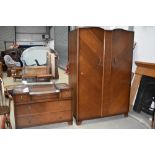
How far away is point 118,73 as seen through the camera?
298cm

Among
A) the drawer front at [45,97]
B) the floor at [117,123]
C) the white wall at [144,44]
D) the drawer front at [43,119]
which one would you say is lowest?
the floor at [117,123]

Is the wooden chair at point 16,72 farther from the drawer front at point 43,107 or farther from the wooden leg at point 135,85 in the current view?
the wooden leg at point 135,85

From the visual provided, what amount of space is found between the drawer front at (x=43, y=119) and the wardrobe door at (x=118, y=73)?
2.32ft

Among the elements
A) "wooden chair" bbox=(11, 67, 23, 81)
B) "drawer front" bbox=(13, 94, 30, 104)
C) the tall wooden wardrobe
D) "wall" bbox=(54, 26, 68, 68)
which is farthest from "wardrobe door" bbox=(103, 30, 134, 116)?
"wooden chair" bbox=(11, 67, 23, 81)

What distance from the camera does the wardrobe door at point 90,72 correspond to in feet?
8.68

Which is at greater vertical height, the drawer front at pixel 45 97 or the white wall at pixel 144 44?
the white wall at pixel 144 44

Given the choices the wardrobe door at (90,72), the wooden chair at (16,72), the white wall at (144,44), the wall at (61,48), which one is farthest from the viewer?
the wall at (61,48)

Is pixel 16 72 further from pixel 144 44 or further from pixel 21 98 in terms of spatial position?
pixel 144 44

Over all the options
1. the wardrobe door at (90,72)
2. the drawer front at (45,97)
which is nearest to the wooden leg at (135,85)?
the wardrobe door at (90,72)

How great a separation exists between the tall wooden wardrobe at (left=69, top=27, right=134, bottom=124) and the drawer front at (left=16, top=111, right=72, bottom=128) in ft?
0.67

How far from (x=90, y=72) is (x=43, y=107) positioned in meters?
0.93

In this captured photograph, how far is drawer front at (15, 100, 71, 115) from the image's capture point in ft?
8.36
